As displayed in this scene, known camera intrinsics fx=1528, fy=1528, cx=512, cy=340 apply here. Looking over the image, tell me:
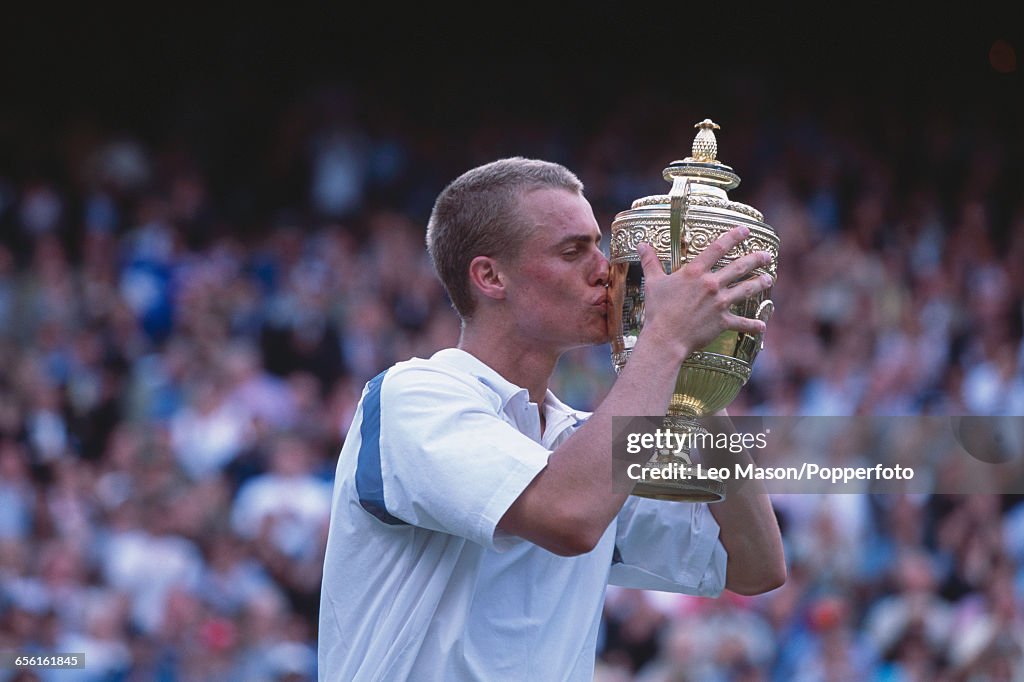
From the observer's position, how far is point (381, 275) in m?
11.0

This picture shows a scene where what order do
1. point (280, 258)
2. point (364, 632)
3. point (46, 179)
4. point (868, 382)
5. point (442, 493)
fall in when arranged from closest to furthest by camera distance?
point (442, 493) < point (364, 632) < point (868, 382) < point (280, 258) < point (46, 179)

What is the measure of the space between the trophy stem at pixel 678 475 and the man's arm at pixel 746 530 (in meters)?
0.23

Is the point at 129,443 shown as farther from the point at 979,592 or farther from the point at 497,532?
the point at 497,532

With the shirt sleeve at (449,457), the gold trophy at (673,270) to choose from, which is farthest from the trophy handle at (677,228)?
the shirt sleeve at (449,457)

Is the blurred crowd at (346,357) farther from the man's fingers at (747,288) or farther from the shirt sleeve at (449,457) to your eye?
the man's fingers at (747,288)

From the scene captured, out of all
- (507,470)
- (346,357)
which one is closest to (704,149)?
(507,470)

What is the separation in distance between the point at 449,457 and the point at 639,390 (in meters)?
0.39

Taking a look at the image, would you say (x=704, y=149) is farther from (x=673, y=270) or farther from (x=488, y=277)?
(x=488, y=277)

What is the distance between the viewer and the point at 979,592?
27.9 feet

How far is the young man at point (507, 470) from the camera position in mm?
2893

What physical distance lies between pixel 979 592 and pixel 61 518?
522 cm

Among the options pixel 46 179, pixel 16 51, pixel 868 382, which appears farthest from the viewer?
pixel 16 51

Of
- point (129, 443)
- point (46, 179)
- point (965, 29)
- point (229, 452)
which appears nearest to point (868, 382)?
point (229, 452)

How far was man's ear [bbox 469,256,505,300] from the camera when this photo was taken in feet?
10.9
